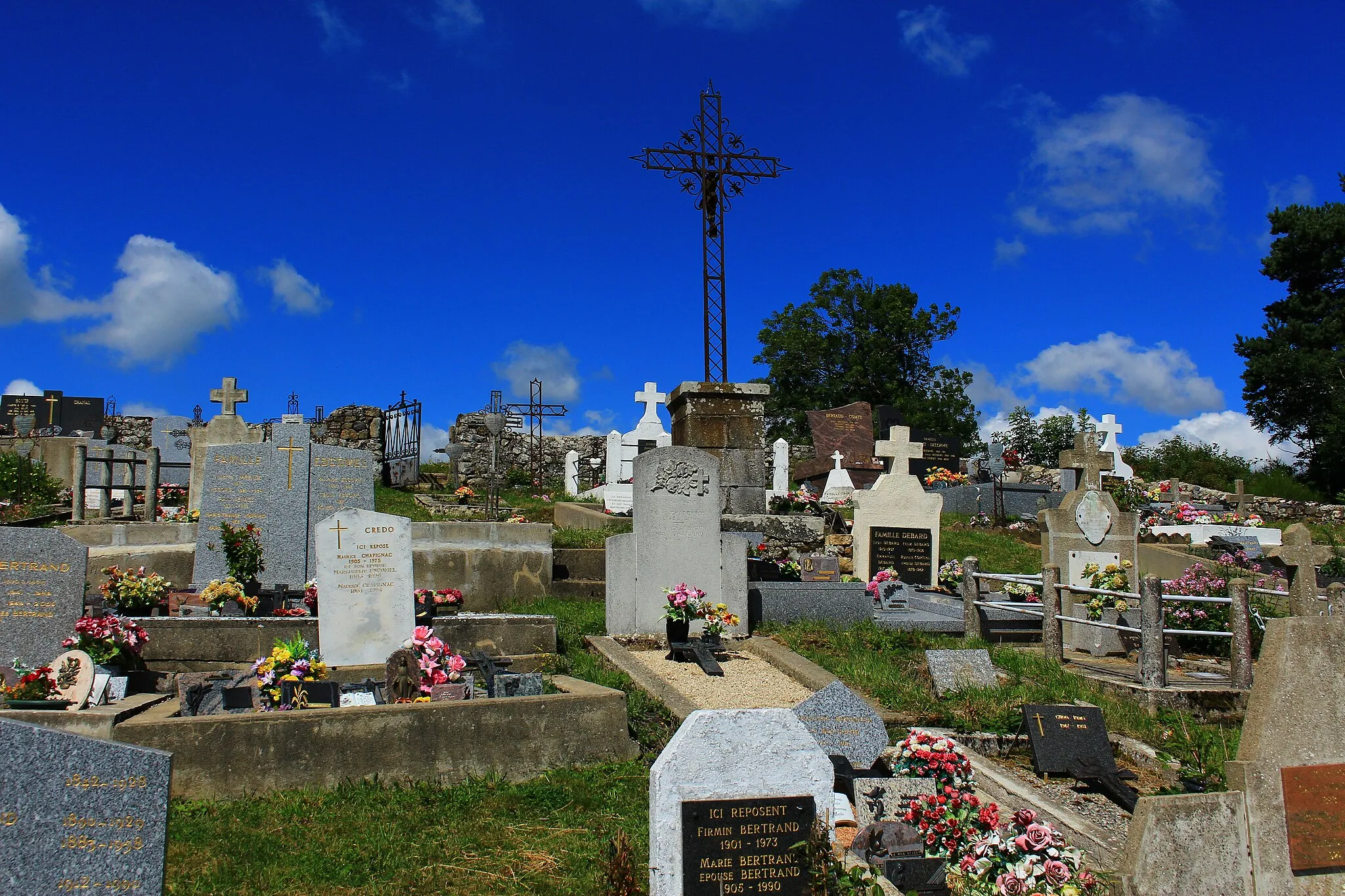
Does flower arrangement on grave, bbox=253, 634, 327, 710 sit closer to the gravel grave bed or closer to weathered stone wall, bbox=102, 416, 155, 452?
the gravel grave bed

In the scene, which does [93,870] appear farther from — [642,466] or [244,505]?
[244,505]

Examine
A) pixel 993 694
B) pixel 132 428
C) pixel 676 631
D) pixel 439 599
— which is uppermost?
pixel 132 428

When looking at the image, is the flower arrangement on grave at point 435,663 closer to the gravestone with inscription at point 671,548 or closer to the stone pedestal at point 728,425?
the gravestone with inscription at point 671,548

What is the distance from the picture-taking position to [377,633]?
758cm

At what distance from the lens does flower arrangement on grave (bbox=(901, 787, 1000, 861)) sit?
422 centimetres

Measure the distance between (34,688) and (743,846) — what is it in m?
4.35

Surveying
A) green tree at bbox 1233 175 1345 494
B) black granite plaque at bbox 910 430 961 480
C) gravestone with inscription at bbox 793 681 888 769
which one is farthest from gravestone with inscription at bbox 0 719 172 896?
green tree at bbox 1233 175 1345 494

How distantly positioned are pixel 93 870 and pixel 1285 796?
435 cm

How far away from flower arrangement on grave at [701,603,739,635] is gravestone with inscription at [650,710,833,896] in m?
5.56

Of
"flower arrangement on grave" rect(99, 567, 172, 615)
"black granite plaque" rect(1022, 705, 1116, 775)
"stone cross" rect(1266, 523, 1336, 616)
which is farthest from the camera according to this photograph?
"flower arrangement on grave" rect(99, 567, 172, 615)

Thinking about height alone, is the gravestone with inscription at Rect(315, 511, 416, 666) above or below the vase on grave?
above

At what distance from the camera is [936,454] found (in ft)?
82.0

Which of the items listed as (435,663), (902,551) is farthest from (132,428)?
(435,663)

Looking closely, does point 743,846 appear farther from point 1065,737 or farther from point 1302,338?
point 1302,338
